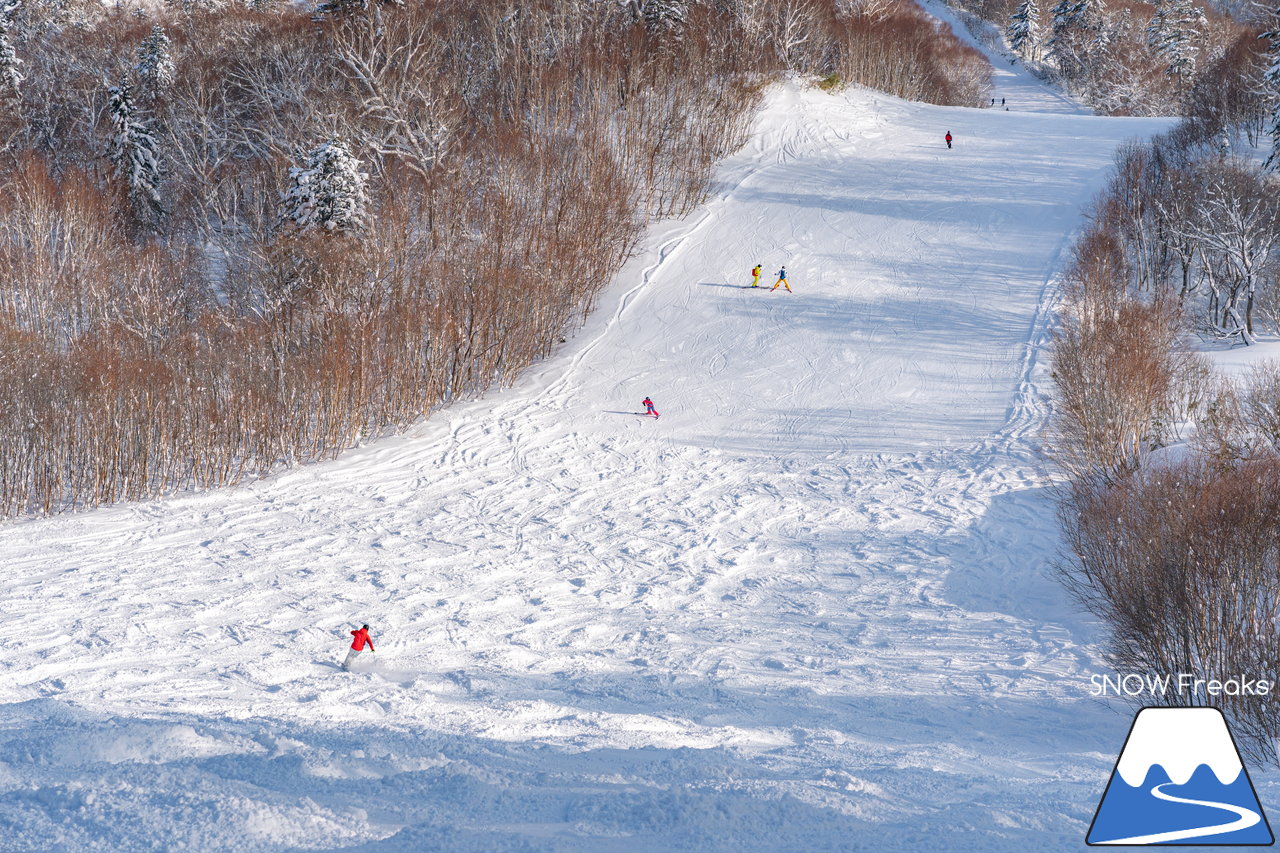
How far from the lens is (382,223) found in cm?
2520

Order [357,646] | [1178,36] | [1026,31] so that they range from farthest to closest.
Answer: [1026,31], [1178,36], [357,646]

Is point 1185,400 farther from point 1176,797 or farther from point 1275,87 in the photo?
point 1176,797

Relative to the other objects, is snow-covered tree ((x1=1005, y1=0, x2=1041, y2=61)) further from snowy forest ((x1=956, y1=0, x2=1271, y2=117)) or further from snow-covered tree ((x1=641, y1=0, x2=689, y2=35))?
snow-covered tree ((x1=641, y1=0, x2=689, y2=35))

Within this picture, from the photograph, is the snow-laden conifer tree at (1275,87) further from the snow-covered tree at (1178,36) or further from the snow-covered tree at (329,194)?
the snow-covered tree at (329,194)

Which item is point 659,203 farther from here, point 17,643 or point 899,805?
point 899,805

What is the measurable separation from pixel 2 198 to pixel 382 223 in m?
14.6

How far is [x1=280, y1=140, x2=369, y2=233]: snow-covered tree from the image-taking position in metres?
23.7

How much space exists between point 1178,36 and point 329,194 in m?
54.7

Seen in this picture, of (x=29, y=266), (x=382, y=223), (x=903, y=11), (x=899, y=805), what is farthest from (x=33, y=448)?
(x=903, y=11)

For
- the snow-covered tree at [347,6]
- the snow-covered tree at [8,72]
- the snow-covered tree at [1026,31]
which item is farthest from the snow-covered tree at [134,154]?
the snow-covered tree at [1026,31]

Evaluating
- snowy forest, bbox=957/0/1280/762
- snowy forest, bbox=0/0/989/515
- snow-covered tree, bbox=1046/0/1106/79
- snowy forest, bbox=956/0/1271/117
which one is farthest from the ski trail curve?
snow-covered tree, bbox=1046/0/1106/79

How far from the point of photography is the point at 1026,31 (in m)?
72.2

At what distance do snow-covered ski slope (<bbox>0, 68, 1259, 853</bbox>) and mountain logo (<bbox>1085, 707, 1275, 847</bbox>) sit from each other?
18.5 inches

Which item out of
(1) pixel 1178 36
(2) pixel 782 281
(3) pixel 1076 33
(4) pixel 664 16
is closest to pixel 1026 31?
(3) pixel 1076 33
